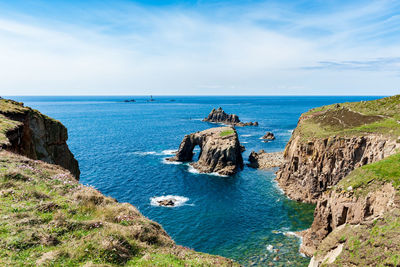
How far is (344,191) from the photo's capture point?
94.7 feet

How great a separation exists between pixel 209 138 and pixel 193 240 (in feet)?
139

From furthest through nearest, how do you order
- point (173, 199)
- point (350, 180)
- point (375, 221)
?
1. point (173, 199)
2. point (350, 180)
3. point (375, 221)

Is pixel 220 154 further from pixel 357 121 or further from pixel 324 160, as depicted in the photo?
pixel 357 121

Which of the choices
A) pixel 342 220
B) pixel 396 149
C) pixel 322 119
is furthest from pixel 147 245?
pixel 322 119

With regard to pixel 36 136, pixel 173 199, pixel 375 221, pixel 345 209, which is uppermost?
pixel 36 136

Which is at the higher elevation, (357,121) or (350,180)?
(357,121)

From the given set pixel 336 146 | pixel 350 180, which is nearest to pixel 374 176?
pixel 350 180

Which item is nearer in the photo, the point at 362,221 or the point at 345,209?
the point at 362,221

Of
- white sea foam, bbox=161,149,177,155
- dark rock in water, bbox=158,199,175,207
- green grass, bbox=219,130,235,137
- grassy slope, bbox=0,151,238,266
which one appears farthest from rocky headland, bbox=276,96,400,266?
white sea foam, bbox=161,149,177,155

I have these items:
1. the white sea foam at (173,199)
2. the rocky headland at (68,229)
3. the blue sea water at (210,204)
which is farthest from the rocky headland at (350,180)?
the white sea foam at (173,199)

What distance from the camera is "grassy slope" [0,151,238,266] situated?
10945 mm

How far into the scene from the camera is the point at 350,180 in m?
29.7

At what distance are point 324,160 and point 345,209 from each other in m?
21.6

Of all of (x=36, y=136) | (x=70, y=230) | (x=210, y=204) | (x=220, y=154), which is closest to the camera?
(x=70, y=230)
